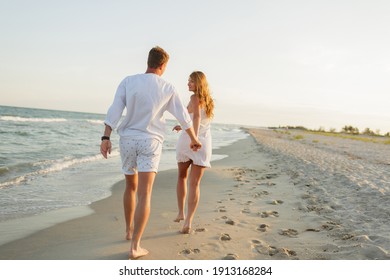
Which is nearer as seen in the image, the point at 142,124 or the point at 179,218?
the point at 142,124

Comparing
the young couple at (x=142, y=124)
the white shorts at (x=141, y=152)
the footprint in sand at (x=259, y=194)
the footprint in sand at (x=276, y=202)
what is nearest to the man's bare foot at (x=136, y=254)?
the young couple at (x=142, y=124)

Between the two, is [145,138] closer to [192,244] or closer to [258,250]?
[192,244]

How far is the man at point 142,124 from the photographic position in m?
3.42

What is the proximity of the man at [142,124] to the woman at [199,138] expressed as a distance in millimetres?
812

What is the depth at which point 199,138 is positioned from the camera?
4.52 m

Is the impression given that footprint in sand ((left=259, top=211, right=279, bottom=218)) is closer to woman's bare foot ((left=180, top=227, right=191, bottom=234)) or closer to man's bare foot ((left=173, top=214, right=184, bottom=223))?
man's bare foot ((left=173, top=214, right=184, bottom=223))

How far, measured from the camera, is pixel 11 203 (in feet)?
19.5

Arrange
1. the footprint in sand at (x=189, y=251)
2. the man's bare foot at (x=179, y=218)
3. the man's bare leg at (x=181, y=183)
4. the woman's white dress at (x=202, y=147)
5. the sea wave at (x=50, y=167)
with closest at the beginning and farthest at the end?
the footprint in sand at (x=189, y=251) → the woman's white dress at (x=202, y=147) → the man's bare leg at (x=181, y=183) → the man's bare foot at (x=179, y=218) → the sea wave at (x=50, y=167)

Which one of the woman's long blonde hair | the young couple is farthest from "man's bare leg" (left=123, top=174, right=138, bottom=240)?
the woman's long blonde hair

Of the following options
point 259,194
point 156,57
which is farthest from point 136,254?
point 259,194

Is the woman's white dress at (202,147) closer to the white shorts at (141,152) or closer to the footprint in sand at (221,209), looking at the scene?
the white shorts at (141,152)

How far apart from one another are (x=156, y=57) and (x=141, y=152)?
1003 millimetres

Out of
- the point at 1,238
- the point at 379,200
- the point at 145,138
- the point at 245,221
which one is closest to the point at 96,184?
the point at 1,238

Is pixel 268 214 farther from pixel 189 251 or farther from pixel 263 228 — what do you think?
pixel 189 251
